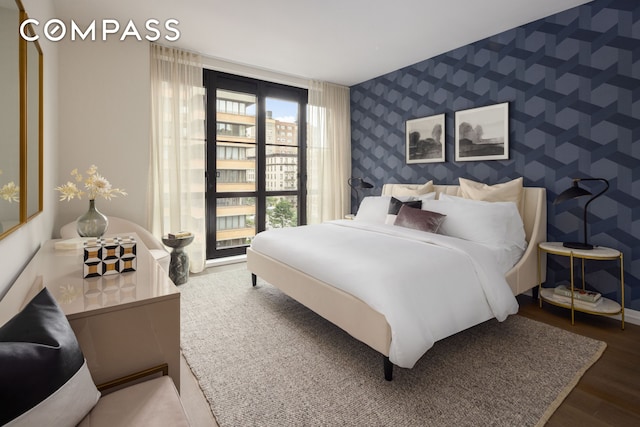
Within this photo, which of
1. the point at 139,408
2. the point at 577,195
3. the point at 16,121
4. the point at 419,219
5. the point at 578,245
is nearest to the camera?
the point at 139,408

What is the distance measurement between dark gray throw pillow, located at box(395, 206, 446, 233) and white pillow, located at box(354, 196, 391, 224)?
391 mm

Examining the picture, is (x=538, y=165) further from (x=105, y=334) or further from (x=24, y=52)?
(x=24, y=52)

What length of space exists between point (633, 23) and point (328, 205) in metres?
3.82

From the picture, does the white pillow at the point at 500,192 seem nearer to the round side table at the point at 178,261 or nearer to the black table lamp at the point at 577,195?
the black table lamp at the point at 577,195

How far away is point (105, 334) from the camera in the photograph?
112 centimetres

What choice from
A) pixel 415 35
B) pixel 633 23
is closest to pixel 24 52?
pixel 415 35

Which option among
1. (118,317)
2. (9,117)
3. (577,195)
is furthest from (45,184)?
(577,195)

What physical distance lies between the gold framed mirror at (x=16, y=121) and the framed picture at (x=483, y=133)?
383cm

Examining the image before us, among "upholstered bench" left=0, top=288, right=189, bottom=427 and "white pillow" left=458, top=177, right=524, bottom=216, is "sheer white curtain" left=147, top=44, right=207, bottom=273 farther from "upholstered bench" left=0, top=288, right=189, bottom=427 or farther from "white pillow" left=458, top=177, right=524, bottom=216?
"white pillow" left=458, top=177, right=524, bottom=216

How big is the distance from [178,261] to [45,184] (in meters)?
1.50

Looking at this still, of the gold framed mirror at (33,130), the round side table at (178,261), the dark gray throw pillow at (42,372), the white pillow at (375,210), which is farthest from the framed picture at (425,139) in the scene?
the dark gray throw pillow at (42,372)

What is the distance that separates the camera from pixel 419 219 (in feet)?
10.4

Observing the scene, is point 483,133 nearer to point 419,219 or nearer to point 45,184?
point 419,219

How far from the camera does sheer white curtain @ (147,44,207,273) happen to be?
374 centimetres
